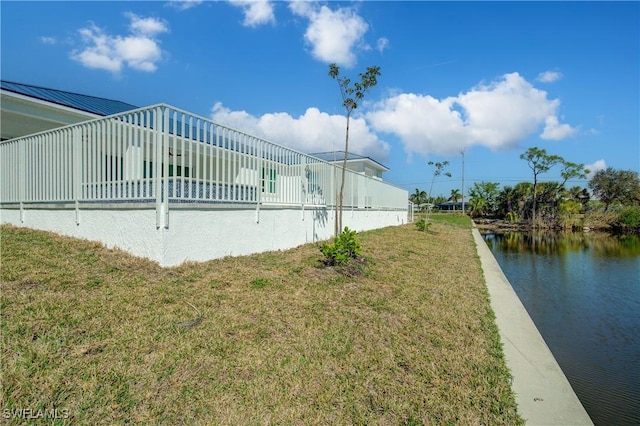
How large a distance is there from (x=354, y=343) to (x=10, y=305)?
3.08 meters

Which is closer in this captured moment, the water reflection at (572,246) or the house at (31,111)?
the house at (31,111)

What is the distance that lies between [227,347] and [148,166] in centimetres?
276

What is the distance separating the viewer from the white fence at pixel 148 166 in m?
4.46

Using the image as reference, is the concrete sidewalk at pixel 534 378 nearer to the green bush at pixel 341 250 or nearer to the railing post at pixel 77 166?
the green bush at pixel 341 250

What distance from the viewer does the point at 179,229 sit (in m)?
4.62

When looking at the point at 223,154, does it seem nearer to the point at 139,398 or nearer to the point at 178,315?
the point at 178,315

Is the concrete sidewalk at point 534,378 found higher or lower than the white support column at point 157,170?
lower

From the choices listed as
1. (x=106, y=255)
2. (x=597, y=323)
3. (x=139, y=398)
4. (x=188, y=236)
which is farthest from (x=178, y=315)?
(x=597, y=323)

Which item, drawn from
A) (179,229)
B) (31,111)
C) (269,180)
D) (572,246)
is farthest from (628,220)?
(31,111)

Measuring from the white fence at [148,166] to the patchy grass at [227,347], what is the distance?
3.20ft

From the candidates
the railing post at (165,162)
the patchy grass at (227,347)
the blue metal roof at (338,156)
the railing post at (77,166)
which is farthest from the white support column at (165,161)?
the blue metal roof at (338,156)

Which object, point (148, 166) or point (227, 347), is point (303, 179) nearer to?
point (148, 166)

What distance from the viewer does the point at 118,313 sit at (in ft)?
10.1

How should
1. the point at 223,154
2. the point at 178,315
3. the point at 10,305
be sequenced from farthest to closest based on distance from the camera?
1. the point at 223,154
2. the point at 178,315
3. the point at 10,305
